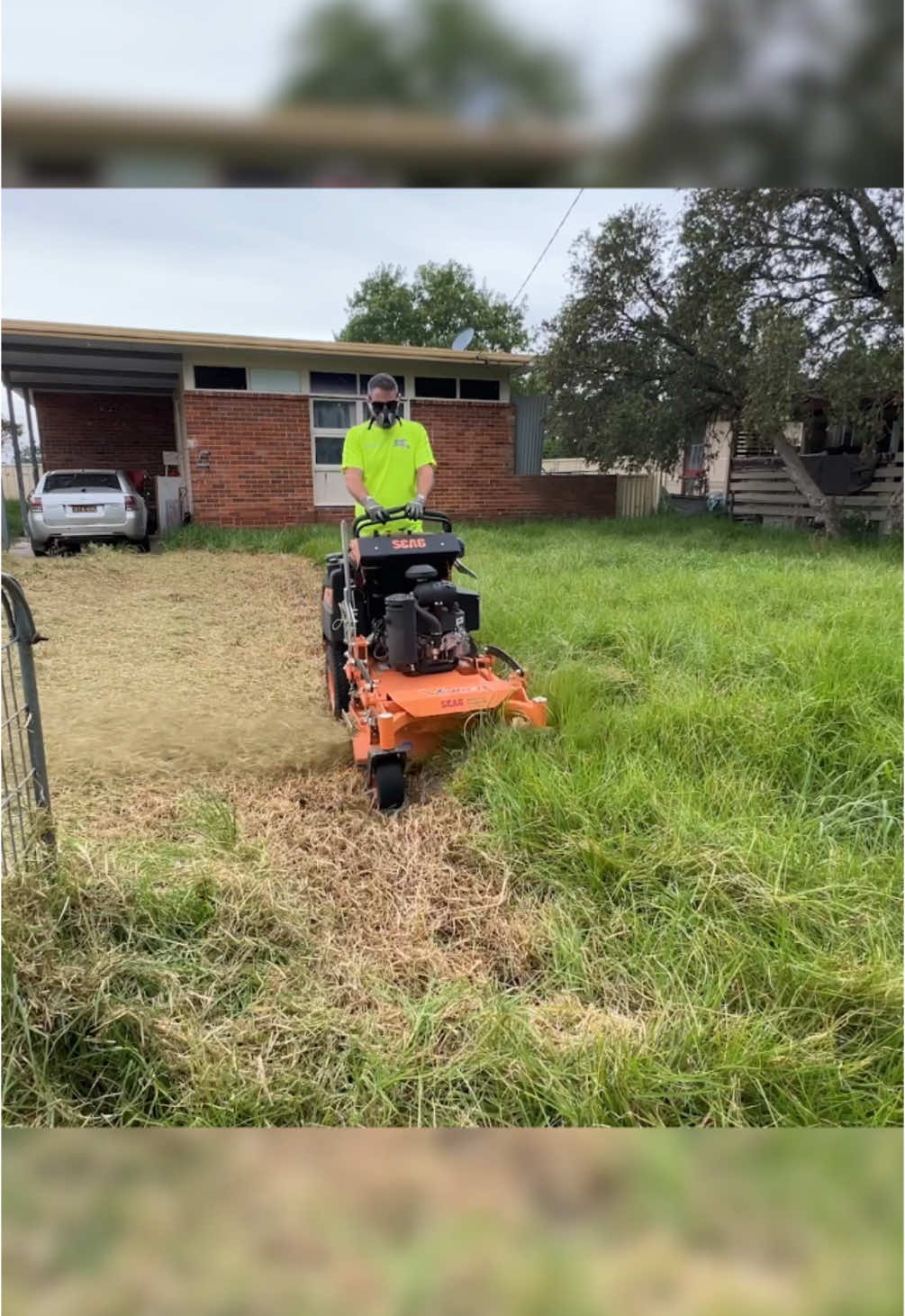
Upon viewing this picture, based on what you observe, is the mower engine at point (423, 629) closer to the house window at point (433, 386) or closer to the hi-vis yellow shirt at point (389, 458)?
the hi-vis yellow shirt at point (389, 458)

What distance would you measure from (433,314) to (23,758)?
3508 cm

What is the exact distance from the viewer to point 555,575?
6750 mm

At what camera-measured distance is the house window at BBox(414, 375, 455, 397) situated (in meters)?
13.2

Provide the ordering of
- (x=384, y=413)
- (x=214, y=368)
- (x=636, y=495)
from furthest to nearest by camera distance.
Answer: (x=636, y=495) → (x=214, y=368) → (x=384, y=413)

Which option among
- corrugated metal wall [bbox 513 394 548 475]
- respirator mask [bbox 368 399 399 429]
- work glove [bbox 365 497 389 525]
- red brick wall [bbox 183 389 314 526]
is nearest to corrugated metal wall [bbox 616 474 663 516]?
corrugated metal wall [bbox 513 394 548 475]

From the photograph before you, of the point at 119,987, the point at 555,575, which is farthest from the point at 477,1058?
the point at 555,575

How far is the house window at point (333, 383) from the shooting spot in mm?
12688

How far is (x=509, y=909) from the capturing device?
2.26 m

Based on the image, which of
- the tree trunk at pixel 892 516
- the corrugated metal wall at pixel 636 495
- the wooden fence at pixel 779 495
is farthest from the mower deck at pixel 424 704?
the corrugated metal wall at pixel 636 495

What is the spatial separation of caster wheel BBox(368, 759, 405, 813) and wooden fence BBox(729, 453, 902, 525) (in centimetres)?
1001

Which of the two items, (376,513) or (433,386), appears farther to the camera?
(433,386)

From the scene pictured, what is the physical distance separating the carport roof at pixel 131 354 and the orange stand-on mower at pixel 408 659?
7909 mm

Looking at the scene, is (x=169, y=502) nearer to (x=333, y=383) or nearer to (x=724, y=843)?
(x=333, y=383)

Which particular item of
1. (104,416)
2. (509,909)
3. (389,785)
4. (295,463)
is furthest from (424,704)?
(104,416)
